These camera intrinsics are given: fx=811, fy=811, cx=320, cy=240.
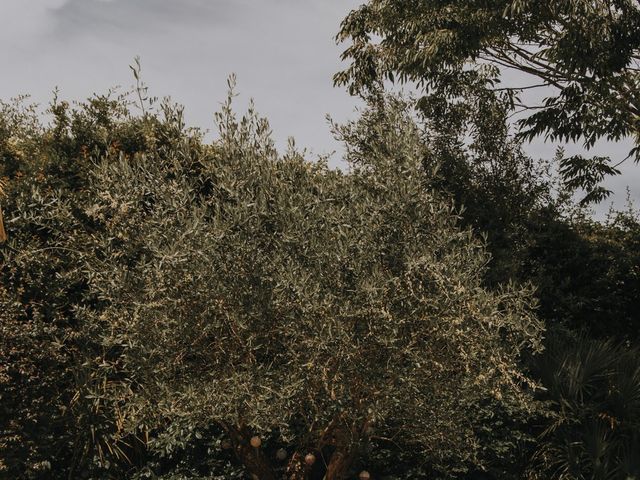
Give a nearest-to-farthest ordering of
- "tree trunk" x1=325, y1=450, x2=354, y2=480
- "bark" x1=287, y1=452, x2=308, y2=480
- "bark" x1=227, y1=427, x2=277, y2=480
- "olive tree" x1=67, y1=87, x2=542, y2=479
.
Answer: "olive tree" x1=67, y1=87, x2=542, y2=479, "tree trunk" x1=325, y1=450, x2=354, y2=480, "bark" x1=227, y1=427, x2=277, y2=480, "bark" x1=287, y1=452, x2=308, y2=480

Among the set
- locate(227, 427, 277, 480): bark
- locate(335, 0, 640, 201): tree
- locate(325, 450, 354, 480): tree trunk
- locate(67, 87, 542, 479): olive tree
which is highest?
locate(335, 0, 640, 201): tree

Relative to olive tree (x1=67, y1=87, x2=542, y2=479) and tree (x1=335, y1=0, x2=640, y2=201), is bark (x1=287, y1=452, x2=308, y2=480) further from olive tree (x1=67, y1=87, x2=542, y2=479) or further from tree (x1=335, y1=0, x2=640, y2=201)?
tree (x1=335, y1=0, x2=640, y2=201)

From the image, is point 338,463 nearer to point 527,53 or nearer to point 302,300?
point 302,300

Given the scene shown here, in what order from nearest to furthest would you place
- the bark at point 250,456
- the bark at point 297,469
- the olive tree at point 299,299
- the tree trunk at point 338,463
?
1. the olive tree at point 299,299
2. the tree trunk at point 338,463
3. the bark at point 250,456
4. the bark at point 297,469

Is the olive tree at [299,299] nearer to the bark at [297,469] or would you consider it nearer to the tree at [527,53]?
the bark at [297,469]

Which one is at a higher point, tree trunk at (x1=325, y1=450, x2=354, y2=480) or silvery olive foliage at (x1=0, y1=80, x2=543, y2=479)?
silvery olive foliage at (x1=0, y1=80, x2=543, y2=479)

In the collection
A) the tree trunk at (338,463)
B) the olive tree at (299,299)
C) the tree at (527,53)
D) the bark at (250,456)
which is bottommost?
the tree trunk at (338,463)

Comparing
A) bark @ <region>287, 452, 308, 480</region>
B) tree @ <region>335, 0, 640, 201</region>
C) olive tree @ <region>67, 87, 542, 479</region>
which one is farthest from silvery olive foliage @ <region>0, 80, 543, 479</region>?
tree @ <region>335, 0, 640, 201</region>

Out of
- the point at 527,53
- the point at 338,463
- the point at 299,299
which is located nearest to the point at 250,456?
the point at 338,463

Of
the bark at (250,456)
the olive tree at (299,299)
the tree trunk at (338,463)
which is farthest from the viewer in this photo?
the bark at (250,456)

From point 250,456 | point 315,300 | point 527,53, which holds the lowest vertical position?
point 250,456

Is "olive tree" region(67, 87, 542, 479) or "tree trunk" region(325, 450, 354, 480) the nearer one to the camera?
"olive tree" region(67, 87, 542, 479)

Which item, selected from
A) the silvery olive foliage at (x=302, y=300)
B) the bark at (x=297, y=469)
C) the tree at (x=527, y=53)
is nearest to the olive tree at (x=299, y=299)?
the silvery olive foliage at (x=302, y=300)

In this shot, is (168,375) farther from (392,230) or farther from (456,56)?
(456,56)
